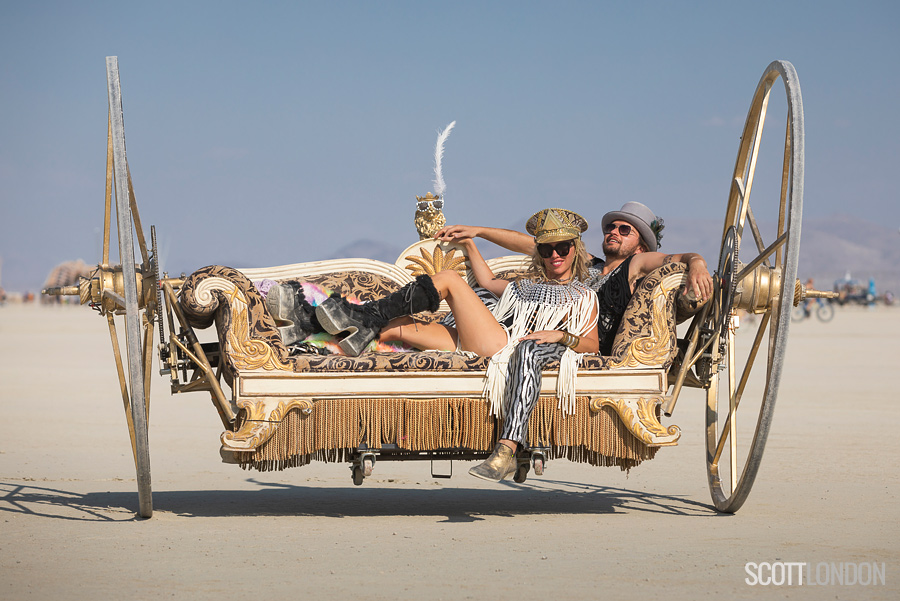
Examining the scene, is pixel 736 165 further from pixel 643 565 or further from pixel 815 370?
pixel 815 370

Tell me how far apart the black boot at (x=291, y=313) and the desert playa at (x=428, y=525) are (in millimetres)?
1034

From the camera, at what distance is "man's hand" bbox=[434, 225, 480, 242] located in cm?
691

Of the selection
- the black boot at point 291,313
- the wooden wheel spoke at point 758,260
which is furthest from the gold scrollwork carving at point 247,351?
the wooden wheel spoke at point 758,260

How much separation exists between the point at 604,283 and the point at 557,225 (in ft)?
1.51

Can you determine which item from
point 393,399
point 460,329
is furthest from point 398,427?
point 460,329

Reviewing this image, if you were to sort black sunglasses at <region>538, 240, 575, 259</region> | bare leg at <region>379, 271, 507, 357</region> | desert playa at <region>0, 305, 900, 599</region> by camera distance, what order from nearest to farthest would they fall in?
desert playa at <region>0, 305, 900, 599</region>
bare leg at <region>379, 271, 507, 357</region>
black sunglasses at <region>538, 240, 575, 259</region>

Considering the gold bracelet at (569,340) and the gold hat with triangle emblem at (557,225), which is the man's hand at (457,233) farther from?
the gold bracelet at (569,340)

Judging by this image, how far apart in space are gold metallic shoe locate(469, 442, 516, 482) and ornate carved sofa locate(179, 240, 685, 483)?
0.19 metres

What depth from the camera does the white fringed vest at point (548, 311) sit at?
5.90 meters

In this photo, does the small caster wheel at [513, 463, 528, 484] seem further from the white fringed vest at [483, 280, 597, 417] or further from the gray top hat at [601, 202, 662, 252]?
the gray top hat at [601, 202, 662, 252]

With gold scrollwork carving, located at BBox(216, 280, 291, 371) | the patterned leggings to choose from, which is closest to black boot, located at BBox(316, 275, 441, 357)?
gold scrollwork carving, located at BBox(216, 280, 291, 371)

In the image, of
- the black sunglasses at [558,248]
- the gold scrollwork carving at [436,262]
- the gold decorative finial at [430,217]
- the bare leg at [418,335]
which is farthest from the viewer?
the gold decorative finial at [430,217]

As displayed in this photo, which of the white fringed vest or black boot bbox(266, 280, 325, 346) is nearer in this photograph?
the white fringed vest

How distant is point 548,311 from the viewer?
6.27m
